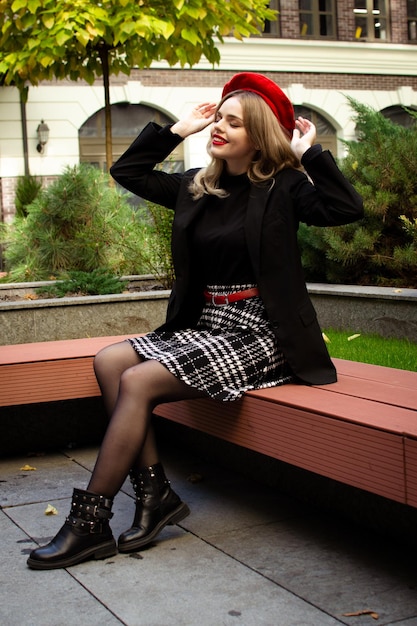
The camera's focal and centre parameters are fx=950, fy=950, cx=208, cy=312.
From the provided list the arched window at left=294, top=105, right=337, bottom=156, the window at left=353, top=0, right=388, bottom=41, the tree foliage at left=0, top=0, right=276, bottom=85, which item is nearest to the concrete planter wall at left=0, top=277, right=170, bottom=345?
the tree foliage at left=0, top=0, right=276, bottom=85

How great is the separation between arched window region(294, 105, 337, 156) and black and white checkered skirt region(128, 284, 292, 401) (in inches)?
743

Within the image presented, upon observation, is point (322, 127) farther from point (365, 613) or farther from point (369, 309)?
point (365, 613)

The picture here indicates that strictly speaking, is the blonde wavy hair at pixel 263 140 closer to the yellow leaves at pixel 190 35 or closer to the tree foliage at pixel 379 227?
the tree foliage at pixel 379 227

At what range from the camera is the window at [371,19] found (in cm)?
2272

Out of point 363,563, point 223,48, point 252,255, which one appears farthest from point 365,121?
point 223,48

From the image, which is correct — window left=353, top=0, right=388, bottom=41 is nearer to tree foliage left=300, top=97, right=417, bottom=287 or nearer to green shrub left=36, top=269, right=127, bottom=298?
tree foliage left=300, top=97, right=417, bottom=287

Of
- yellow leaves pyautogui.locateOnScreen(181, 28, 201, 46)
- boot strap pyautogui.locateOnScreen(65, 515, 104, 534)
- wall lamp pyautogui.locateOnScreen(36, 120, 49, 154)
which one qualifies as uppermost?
wall lamp pyautogui.locateOnScreen(36, 120, 49, 154)

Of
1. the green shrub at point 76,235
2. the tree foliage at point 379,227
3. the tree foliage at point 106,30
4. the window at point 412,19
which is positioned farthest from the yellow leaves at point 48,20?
the window at point 412,19

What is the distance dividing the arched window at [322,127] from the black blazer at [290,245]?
738 inches

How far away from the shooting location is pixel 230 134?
12.5 ft

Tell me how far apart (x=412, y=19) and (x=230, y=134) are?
831 inches

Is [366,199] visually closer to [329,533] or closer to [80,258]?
[80,258]

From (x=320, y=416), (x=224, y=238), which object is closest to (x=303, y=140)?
(x=224, y=238)

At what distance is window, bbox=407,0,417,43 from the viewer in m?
23.2
